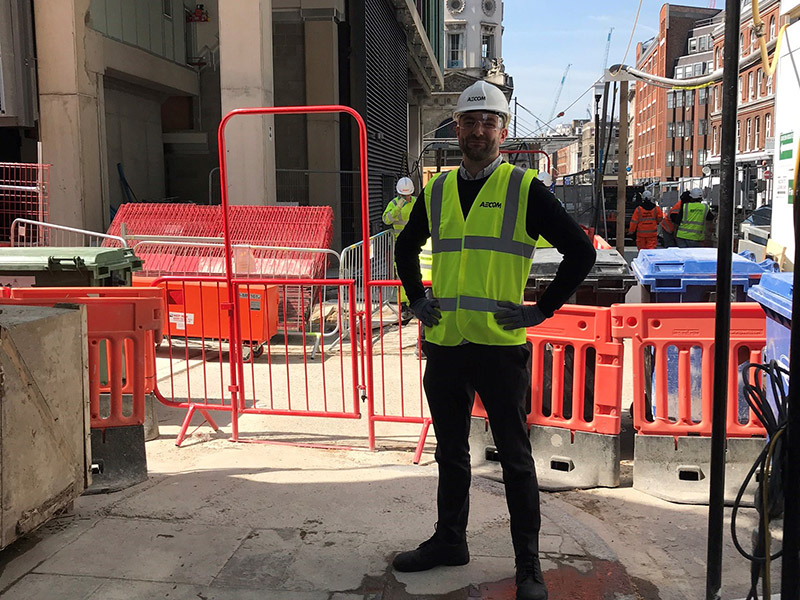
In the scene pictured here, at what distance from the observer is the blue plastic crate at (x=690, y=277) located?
6145 millimetres

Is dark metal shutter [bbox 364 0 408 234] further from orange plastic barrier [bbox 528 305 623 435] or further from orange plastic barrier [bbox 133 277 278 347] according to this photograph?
orange plastic barrier [bbox 528 305 623 435]

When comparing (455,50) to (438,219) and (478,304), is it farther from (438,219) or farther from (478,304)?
(478,304)

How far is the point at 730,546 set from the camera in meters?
4.04

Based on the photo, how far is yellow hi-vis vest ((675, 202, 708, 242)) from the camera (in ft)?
50.0

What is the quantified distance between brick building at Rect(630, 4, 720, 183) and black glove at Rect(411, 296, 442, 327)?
93.4m

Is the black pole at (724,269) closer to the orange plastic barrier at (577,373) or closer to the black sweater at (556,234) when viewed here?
the black sweater at (556,234)

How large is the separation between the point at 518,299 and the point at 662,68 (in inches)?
4326

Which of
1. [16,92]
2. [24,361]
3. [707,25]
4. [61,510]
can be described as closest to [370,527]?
[61,510]

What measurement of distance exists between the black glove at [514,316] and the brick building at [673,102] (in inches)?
3678

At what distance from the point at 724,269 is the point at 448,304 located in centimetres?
115

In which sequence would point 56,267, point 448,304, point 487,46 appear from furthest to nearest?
1. point 487,46
2. point 56,267
3. point 448,304

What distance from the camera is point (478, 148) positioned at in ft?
10.8

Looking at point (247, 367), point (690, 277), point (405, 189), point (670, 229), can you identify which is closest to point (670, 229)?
point (670, 229)

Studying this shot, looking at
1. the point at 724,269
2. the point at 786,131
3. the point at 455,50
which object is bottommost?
the point at 724,269
